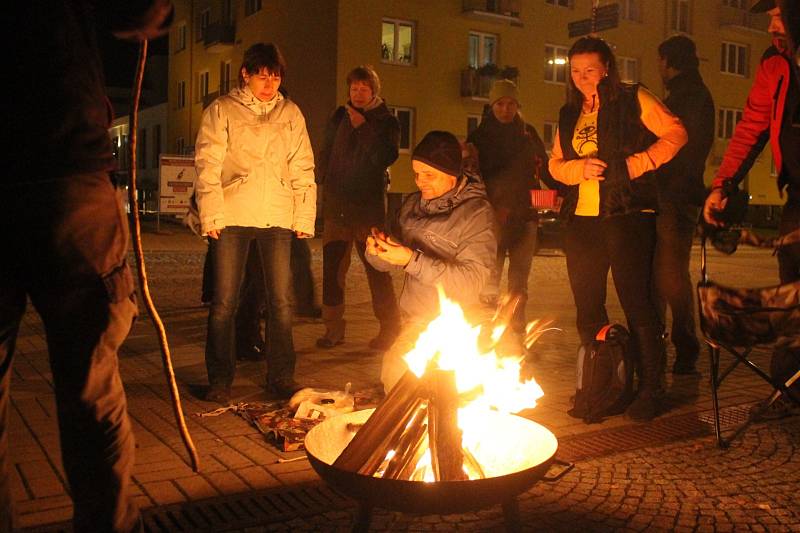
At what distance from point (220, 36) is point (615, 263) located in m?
32.9

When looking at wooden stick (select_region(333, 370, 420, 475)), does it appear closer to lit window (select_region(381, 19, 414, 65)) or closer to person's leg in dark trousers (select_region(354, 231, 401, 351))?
person's leg in dark trousers (select_region(354, 231, 401, 351))

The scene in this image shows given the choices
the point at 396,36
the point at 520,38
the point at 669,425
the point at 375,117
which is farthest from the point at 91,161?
the point at 520,38

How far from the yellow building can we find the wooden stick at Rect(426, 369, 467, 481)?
25921 millimetres

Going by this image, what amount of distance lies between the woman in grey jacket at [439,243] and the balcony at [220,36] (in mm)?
32961

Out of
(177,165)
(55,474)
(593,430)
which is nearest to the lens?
(55,474)

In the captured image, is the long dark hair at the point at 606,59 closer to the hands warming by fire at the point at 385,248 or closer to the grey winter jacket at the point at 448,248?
the grey winter jacket at the point at 448,248

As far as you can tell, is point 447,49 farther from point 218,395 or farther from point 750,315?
point 750,315

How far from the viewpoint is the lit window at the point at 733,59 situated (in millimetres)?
38956

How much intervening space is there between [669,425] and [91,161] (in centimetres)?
359

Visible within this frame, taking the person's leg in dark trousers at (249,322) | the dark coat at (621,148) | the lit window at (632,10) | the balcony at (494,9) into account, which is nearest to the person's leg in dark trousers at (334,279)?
the person's leg in dark trousers at (249,322)

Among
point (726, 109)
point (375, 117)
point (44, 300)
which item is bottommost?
point (44, 300)

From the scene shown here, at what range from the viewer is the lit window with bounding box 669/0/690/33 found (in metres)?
37.1

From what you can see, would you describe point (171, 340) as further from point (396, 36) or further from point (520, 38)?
point (520, 38)

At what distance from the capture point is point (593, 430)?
4.75 meters
